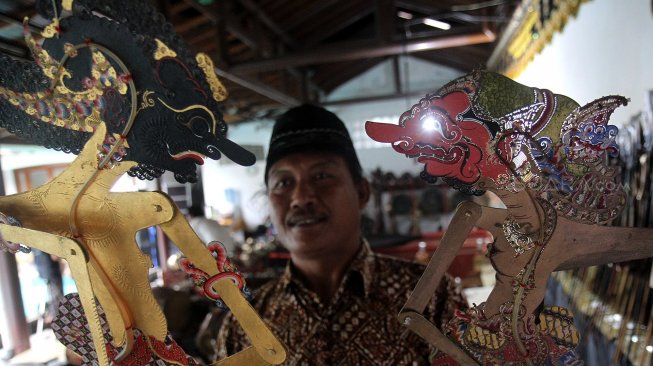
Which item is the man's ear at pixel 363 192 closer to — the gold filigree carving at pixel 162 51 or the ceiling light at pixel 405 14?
the gold filigree carving at pixel 162 51

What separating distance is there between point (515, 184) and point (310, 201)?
39cm

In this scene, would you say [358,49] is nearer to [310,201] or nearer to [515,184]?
[310,201]

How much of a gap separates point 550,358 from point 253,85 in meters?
3.69

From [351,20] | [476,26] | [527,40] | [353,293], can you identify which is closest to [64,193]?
[353,293]

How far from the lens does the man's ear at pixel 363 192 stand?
996mm

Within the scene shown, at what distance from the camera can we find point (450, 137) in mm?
497

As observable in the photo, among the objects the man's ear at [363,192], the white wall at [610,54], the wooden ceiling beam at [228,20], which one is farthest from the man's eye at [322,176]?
the wooden ceiling beam at [228,20]

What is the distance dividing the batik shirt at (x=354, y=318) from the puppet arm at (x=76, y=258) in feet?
1.11

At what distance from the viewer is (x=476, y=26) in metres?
3.97

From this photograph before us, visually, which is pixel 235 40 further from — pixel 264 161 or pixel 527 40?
pixel 264 161

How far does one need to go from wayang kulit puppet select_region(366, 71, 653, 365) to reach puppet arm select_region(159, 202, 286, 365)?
0.58 ft

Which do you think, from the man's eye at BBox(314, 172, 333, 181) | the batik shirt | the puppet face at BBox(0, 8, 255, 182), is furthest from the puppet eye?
the batik shirt

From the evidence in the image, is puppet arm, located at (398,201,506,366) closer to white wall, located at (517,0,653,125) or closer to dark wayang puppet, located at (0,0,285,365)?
dark wayang puppet, located at (0,0,285,365)

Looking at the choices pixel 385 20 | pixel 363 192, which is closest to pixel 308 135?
pixel 363 192
